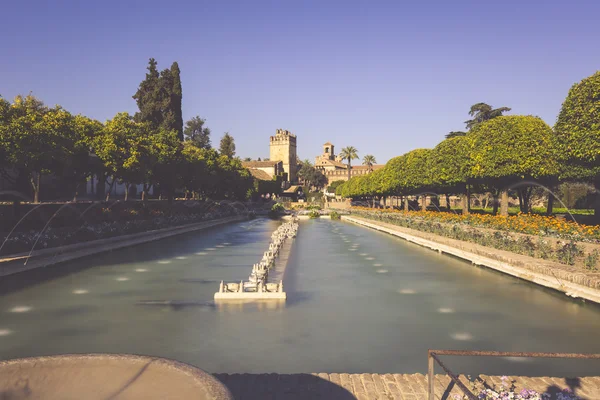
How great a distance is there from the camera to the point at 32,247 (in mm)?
18172

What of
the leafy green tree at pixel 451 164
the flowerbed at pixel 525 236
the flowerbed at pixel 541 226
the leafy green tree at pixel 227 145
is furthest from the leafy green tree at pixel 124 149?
the leafy green tree at pixel 227 145

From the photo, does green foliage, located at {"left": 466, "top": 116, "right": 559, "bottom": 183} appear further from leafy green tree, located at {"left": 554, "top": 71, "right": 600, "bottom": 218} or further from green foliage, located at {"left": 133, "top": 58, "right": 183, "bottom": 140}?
green foliage, located at {"left": 133, "top": 58, "right": 183, "bottom": 140}

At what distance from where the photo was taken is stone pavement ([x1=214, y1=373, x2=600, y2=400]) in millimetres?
5641

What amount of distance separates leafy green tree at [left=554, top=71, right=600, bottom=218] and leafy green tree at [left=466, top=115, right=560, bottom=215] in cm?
282

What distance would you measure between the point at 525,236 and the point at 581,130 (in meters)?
7.02

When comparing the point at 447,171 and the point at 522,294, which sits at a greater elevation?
the point at 447,171

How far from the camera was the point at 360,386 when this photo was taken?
5965 millimetres

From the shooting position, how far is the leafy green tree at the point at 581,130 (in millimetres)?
21156

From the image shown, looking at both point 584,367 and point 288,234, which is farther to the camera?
point 288,234

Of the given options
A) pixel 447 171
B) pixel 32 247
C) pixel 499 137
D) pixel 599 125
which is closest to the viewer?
pixel 32 247

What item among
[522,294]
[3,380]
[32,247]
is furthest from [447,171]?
[3,380]

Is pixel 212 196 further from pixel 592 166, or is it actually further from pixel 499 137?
pixel 592 166

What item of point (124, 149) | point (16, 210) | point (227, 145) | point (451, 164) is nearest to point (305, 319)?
point (16, 210)

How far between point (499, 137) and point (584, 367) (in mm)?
23175
